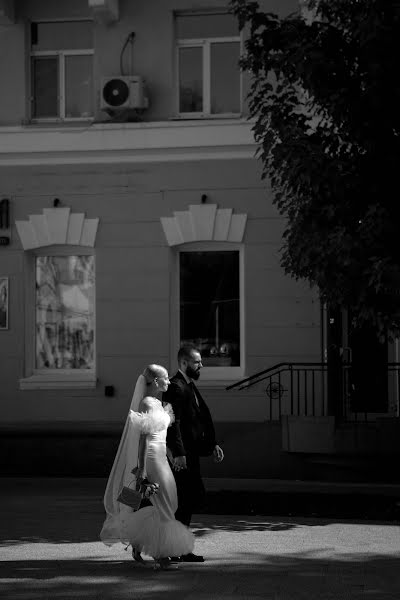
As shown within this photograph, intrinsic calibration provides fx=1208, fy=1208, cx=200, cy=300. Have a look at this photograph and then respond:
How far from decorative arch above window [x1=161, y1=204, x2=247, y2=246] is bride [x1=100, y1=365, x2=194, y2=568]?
26.0 ft

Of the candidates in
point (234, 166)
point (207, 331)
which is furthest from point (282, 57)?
point (207, 331)

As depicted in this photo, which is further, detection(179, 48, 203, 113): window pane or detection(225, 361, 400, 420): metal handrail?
detection(179, 48, 203, 113): window pane

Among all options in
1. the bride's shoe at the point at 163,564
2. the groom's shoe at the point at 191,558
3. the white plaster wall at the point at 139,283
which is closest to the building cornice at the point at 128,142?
the white plaster wall at the point at 139,283

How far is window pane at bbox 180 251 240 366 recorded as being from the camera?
1780 centimetres

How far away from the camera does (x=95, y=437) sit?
1744 centimetres

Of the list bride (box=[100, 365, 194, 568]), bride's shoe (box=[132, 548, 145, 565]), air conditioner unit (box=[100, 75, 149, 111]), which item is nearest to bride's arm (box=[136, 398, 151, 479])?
bride (box=[100, 365, 194, 568])

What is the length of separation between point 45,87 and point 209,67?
8.31 feet

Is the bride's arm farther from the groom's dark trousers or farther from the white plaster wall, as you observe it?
the white plaster wall

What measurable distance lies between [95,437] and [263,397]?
2491 millimetres

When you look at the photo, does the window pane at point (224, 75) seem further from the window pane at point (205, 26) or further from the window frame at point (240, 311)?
the window frame at point (240, 311)

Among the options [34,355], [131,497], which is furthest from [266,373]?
[131,497]

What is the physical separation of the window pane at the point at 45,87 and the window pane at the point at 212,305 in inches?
120

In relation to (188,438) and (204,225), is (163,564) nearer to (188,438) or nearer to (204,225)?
(188,438)

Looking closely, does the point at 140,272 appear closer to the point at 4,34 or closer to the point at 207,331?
the point at 207,331
